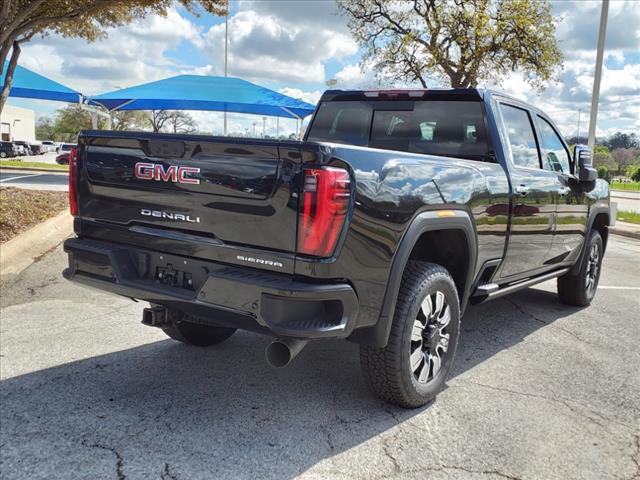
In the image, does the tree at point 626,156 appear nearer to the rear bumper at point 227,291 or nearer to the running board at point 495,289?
the running board at point 495,289

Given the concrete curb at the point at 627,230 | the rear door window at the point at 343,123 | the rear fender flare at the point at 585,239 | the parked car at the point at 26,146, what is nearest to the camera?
the rear door window at the point at 343,123

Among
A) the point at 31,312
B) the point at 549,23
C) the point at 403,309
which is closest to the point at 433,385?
the point at 403,309

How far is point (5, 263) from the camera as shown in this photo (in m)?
6.62

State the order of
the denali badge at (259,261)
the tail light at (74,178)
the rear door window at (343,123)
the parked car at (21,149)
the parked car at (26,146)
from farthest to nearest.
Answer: the parked car at (26,146) < the parked car at (21,149) < the rear door window at (343,123) < the tail light at (74,178) < the denali badge at (259,261)

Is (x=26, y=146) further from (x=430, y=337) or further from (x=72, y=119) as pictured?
(x=430, y=337)

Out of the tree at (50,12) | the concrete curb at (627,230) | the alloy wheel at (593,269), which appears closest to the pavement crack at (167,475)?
the alloy wheel at (593,269)

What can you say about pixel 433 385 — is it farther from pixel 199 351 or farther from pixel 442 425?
pixel 199 351

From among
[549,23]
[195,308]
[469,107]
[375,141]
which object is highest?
[549,23]

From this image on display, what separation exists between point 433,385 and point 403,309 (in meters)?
0.65

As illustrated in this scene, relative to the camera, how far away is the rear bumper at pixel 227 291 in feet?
8.67

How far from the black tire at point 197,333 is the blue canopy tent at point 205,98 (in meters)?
12.2

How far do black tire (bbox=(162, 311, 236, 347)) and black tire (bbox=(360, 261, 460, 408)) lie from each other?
139 cm

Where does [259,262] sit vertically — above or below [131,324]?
above

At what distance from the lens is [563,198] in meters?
5.00
